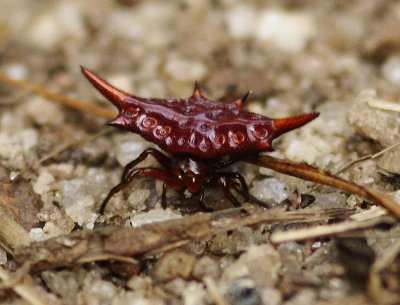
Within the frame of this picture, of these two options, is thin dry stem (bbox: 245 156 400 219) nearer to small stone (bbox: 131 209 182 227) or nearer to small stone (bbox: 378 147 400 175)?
small stone (bbox: 378 147 400 175)

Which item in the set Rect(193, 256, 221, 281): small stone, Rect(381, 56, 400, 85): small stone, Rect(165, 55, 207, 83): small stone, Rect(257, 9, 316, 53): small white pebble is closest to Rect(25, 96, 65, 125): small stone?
Rect(165, 55, 207, 83): small stone

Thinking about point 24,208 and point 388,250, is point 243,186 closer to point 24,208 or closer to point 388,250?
point 388,250

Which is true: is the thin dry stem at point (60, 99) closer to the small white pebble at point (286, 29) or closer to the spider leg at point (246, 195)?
the spider leg at point (246, 195)

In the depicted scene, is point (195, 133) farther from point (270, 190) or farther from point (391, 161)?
point (391, 161)

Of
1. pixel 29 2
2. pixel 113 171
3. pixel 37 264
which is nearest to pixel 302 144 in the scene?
pixel 113 171

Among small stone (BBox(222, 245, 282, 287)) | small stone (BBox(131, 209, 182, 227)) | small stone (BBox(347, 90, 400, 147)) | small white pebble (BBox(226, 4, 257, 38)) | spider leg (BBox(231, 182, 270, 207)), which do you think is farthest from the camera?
small white pebble (BBox(226, 4, 257, 38))

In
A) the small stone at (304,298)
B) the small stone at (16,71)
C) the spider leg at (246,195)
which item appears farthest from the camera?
the small stone at (16,71)

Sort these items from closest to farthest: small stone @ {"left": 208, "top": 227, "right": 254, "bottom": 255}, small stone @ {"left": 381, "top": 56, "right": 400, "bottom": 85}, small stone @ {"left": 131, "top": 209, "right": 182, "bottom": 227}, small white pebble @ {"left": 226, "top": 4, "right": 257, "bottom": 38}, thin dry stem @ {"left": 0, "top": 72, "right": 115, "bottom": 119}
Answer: small stone @ {"left": 208, "top": 227, "right": 254, "bottom": 255} < small stone @ {"left": 131, "top": 209, "right": 182, "bottom": 227} < thin dry stem @ {"left": 0, "top": 72, "right": 115, "bottom": 119} < small stone @ {"left": 381, "top": 56, "right": 400, "bottom": 85} < small white pebble @ {"left": 226, "top": 4, "right": 257, "bottom": 38}

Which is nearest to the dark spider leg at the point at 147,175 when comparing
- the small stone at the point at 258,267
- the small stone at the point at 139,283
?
the small stone at the point at 139,283
